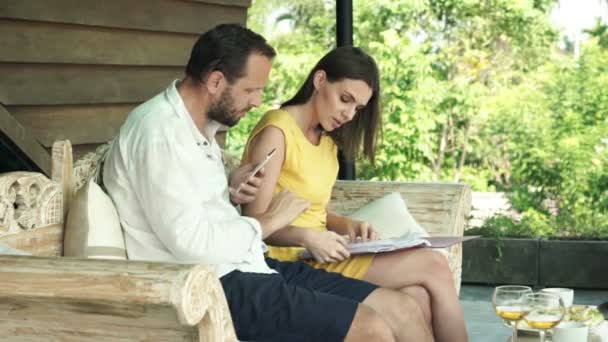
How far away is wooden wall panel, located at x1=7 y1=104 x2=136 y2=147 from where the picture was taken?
379cm

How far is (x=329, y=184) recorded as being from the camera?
3.02 m

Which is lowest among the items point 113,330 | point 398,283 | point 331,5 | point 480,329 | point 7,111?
point 480,329

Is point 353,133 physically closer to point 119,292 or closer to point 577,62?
point 119,292

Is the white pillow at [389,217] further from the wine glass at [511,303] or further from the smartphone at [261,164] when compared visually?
the wine glass at [511,303]

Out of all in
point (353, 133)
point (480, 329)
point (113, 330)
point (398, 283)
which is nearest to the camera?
point (113, 330)

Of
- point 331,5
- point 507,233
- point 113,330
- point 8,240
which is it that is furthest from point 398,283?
point 331,5

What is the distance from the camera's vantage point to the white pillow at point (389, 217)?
3094 mm

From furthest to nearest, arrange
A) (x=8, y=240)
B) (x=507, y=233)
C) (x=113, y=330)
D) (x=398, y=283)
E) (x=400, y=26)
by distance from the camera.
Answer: (x=400, y=26)
(x=507, y=233)
(x=398, y=283)
(x=8, y=240)
(x=113, y=330)

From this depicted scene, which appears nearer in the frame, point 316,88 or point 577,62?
point 316,88

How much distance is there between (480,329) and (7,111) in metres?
2.16

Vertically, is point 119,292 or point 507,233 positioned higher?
point 119,292

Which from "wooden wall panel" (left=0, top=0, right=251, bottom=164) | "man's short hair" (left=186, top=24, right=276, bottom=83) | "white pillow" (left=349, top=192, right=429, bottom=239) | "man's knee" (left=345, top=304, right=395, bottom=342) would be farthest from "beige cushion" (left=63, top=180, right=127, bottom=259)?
"wooden wall panel" (left=0, top=0, right=251, bottom=164)

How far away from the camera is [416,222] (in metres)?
3.27

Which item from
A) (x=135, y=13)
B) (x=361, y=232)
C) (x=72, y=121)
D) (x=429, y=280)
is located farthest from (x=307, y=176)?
(x=135, y=13)
